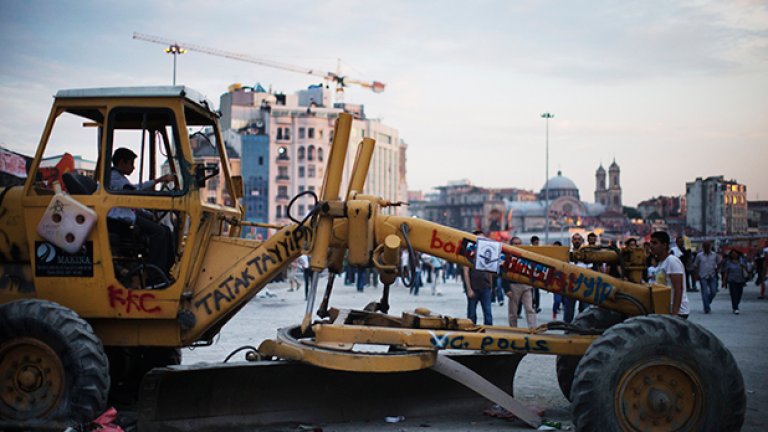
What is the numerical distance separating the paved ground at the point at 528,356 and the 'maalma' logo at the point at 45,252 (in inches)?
99.8

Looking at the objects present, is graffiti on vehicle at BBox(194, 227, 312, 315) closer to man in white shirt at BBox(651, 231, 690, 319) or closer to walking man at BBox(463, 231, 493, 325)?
man in white shirt at BBox(651, 231, 690, 319)

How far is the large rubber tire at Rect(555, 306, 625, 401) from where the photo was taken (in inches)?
340

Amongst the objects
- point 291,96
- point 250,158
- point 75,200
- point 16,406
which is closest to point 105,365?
point 16,406

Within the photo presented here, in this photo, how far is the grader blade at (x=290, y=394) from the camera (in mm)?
7035

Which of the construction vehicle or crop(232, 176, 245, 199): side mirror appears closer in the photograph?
the construction vehicle

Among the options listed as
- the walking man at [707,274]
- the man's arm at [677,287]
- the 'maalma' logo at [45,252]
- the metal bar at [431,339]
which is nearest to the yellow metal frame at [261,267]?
the metal bar at [431,339]

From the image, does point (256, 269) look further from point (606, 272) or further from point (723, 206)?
point (723, 206)

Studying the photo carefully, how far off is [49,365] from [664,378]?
503 centimetres

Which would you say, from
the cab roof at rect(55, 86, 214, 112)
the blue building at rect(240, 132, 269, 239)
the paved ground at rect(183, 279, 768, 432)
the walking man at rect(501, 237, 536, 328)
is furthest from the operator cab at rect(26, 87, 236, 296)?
the blue building at rect(240, 132, 269, 239)

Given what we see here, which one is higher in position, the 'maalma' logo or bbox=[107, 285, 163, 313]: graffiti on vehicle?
the 'maalma' logo

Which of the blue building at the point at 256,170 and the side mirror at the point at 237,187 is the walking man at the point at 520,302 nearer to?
the side mirror at the point at 237,187

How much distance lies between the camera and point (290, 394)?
7.58 metres

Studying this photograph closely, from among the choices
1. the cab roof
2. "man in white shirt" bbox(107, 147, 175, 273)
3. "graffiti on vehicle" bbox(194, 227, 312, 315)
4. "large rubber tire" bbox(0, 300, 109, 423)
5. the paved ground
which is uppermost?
the cab roof

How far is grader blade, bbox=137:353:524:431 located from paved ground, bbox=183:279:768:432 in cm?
16
